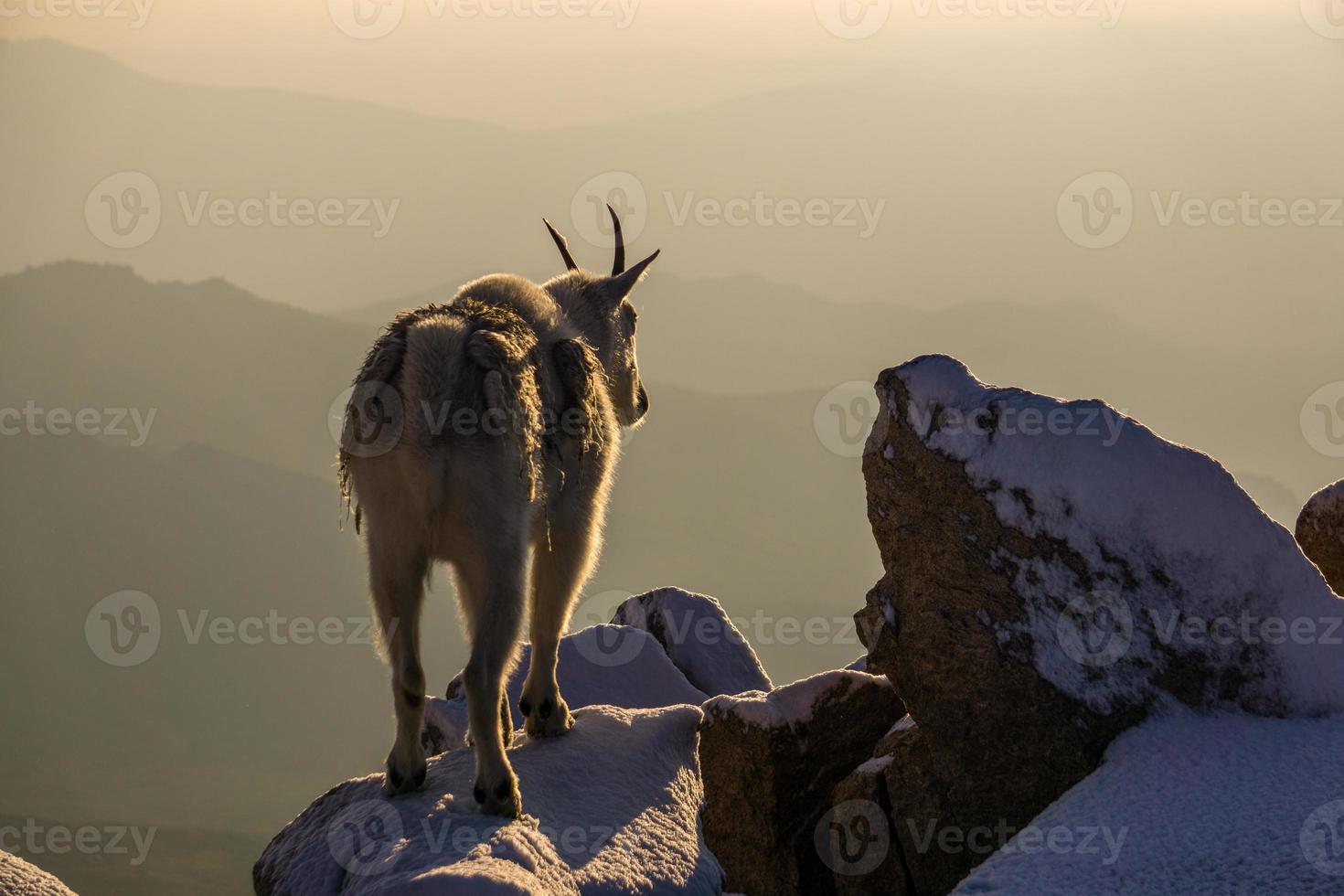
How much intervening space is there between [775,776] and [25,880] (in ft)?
16.0

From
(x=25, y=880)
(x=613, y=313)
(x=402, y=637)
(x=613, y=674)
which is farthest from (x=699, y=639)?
(x=25, y=880)

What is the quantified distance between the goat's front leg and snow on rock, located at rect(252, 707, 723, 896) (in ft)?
0.53

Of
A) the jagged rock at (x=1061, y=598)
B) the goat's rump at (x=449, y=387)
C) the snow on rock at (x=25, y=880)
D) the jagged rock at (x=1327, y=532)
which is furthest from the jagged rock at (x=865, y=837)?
the snow on rock at (x=25, y=880)

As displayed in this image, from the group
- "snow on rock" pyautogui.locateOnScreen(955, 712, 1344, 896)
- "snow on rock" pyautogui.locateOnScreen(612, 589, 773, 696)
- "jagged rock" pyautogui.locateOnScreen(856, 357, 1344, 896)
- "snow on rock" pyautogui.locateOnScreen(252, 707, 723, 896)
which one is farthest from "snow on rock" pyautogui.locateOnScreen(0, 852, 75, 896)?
"snow on rock" pyautogui.locateOnScreen(612, 589, 773, 696)

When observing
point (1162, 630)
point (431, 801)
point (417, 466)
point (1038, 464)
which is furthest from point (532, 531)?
point (1162, 630)

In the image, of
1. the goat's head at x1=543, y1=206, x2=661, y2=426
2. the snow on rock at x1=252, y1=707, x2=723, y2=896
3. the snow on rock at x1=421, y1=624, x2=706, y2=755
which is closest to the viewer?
the snow on rock at x1=252, y1=707, x2=723, y2=896

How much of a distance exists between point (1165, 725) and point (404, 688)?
4315 mm

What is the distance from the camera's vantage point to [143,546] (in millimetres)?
159875

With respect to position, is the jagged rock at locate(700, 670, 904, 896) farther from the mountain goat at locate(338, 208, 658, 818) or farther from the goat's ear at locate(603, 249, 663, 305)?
the goat's ear at locate(603, 249, 663, 305)

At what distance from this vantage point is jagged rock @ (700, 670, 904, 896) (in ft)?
29.9

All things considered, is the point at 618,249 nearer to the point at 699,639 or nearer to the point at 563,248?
the point at 563,248

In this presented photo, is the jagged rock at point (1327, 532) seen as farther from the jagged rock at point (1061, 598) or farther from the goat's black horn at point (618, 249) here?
the goat's black horn at point (618, 249)

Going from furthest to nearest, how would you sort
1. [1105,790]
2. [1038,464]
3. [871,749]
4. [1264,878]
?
[871,749]
[1038,464]
[1105,790]
[1264,878]

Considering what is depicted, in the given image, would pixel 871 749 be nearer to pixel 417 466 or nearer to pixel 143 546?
pixel 417 466
